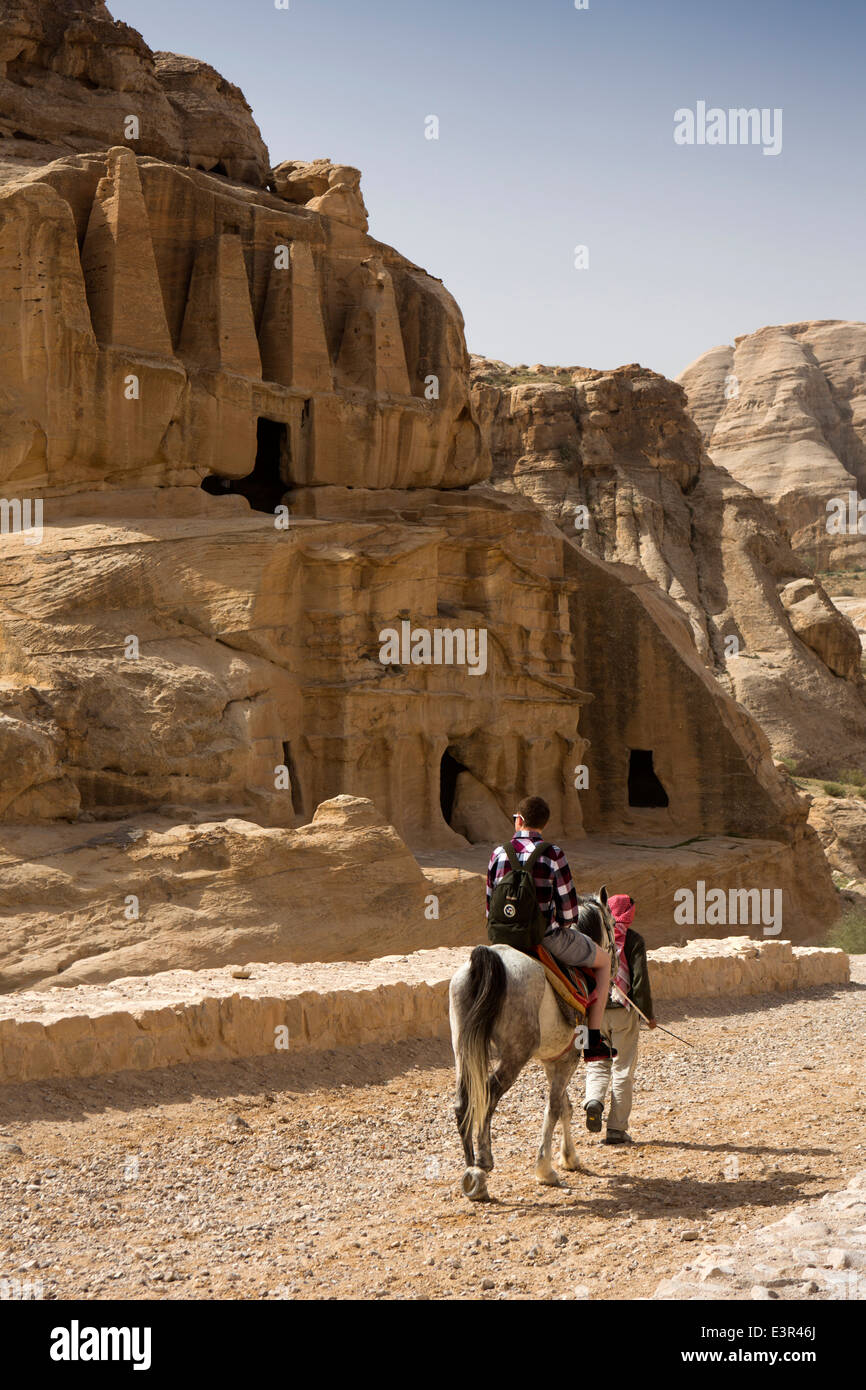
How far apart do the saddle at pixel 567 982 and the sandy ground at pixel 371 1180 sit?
108cm

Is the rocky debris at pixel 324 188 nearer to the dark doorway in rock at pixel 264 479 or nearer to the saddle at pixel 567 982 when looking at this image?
the dark doorway in rock at pixel 264 479

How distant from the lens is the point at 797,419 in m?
97.3

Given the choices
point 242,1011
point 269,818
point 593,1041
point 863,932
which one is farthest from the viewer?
Answer: point 863,932

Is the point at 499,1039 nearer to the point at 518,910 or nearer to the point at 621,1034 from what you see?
the point at 518,910

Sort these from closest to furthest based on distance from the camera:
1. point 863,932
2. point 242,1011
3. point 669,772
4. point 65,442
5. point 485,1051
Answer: point 485,1051, point 242,1011, point 65,442, point 863,932, point 669,772

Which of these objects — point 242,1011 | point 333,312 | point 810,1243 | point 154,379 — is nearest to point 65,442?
point 154,379

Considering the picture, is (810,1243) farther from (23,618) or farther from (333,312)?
(333,312)

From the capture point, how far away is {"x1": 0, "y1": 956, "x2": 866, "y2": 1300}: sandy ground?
688 cm

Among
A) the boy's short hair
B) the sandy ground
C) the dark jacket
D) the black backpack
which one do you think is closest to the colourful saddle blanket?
the black backpack

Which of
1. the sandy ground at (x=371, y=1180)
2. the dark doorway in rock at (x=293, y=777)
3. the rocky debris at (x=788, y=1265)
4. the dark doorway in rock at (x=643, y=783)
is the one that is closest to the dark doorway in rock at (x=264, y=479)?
the dark doorway in rock at (x=293, y=777)

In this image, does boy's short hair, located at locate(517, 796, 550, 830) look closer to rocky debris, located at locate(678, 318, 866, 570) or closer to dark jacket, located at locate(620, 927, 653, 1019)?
dark jacket, located at locate(620, 927, 653, 1019)

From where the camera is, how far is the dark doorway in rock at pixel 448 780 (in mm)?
28172

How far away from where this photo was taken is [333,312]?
2942cm

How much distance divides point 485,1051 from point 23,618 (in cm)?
1453
